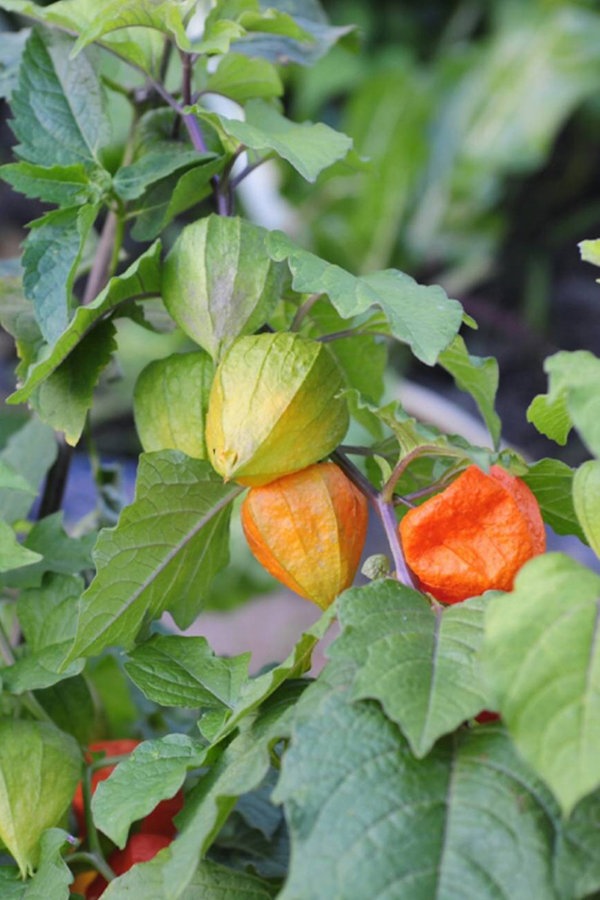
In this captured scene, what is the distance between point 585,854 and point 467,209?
1940 millimetres

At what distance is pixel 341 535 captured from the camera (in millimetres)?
413

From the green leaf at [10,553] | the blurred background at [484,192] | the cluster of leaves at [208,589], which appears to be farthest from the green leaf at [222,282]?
the blurred background at [484,192]

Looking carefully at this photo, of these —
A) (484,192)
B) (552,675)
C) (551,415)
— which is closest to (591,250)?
(551,415)

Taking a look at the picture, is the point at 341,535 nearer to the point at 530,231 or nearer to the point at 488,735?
the point at 488,735

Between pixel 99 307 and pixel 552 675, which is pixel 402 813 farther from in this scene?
pixel 99 307

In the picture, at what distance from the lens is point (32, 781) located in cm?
44

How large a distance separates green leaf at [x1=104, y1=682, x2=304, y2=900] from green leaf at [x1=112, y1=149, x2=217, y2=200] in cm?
21

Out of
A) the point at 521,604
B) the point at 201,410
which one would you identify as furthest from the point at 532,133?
the point at 521,604

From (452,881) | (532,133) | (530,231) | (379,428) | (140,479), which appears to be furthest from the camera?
(530,231)

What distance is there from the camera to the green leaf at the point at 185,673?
423 millimetres

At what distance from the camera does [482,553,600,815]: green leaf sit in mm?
281

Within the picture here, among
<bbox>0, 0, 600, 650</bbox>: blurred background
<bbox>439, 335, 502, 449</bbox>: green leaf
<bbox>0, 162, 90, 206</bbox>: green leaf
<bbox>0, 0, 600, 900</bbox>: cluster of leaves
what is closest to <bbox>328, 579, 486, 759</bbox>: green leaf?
<bbox>0, 0, 600, 900</bbox>: cluster of leaves

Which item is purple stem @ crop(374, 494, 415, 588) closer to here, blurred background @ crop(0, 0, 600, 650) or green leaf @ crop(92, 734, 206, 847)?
green leaf @ crop(92, 734, 206, 847)

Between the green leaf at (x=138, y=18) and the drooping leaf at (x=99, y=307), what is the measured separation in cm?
8
